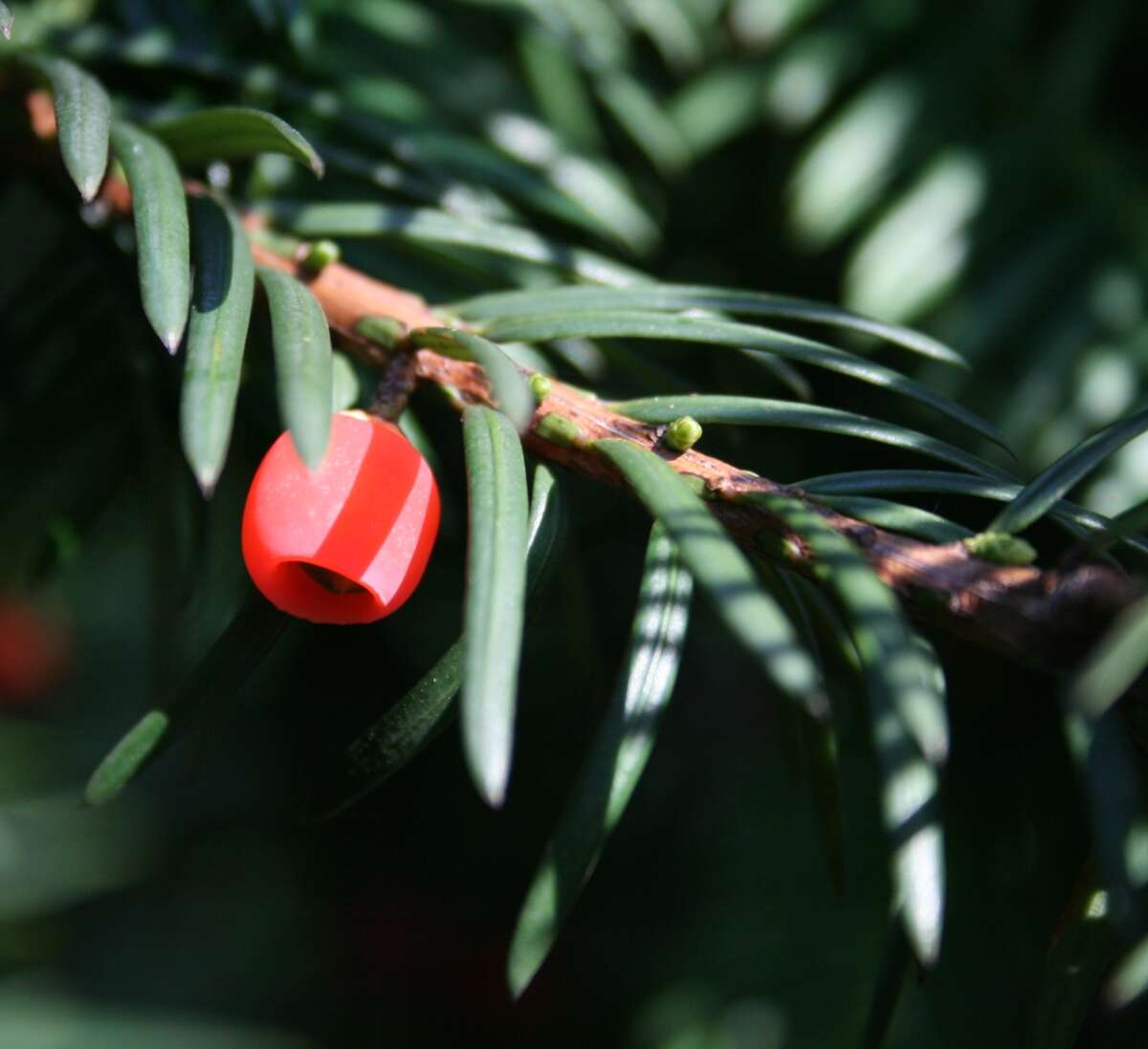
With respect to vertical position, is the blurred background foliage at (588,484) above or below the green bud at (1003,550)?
below

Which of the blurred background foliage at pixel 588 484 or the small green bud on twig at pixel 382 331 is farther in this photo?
the blurred background foliage at pixel 588 484

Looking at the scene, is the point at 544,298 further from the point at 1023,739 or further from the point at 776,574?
the point at 1023,739

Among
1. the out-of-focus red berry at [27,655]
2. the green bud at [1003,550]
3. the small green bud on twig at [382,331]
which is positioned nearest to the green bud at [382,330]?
the small green bud on twig at [382,331]

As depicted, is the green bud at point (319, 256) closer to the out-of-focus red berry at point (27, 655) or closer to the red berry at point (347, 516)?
the red berry at point (347, 516)

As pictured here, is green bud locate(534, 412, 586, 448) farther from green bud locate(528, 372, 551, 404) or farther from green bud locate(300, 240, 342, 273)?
green bud locate(300, 240, 342, 273)

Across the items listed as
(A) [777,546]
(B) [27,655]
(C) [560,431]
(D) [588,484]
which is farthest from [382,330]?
(B) [27,655]

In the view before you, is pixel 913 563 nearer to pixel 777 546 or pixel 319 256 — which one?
pixel 777 546

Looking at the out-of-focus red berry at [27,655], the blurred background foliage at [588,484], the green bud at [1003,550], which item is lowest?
the out-of-focus red berry at [27,655]
